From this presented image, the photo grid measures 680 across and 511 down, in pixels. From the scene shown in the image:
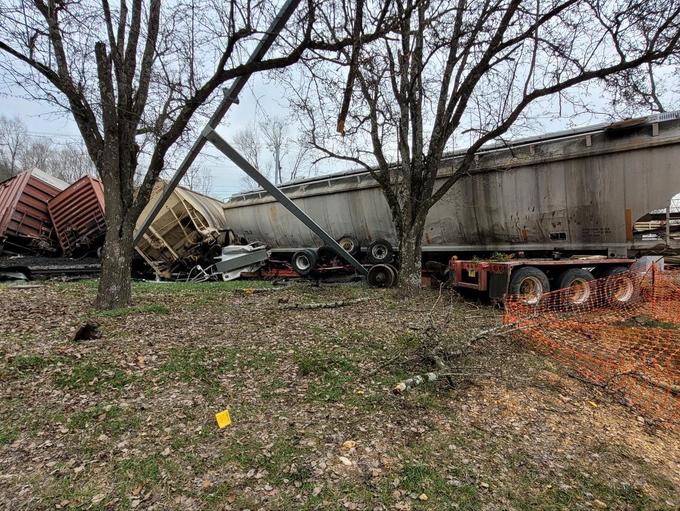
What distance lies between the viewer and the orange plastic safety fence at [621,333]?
4027 mm

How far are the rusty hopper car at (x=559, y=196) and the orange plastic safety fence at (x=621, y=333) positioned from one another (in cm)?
109

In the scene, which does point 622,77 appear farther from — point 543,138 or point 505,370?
point 505,370

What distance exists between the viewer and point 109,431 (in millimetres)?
2885

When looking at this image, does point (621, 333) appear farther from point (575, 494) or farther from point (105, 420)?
point (105, 420)

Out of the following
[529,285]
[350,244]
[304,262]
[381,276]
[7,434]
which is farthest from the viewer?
[350,244]

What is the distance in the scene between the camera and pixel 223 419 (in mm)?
3078

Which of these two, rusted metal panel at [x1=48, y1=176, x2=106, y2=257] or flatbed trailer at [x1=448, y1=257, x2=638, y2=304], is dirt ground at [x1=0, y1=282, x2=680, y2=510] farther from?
rusted metal panel at [x1=48, y1=176, x2=106, y2=257]

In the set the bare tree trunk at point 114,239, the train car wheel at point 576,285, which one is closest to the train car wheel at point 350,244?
the train car wheel at point 576,285

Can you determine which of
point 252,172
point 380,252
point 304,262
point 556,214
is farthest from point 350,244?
point 556,214

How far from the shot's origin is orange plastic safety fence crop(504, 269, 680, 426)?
403cm

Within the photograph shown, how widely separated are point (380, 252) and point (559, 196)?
4466 millimetres

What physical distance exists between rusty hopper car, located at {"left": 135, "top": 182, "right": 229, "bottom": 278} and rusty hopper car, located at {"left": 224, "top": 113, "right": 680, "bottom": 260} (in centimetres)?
504

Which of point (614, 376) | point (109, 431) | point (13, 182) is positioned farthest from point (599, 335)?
point (13, 182)

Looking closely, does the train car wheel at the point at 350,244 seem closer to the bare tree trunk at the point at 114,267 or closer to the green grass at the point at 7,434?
the bare tree trunk at the point at 114,267
